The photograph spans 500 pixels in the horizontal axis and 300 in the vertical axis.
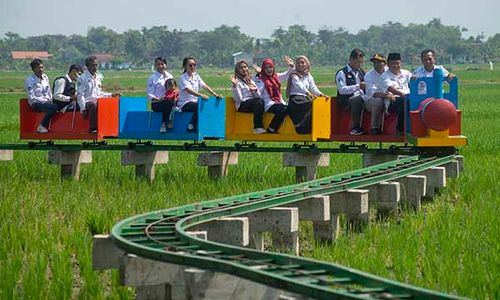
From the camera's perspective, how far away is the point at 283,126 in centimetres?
1917

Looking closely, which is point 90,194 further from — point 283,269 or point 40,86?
point 283,269

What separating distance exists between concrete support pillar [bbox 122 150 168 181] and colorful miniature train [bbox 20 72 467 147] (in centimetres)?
31

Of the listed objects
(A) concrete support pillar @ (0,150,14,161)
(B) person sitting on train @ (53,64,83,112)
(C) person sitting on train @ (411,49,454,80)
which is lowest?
(A) concrete support pillar @ (0,150,14,161)

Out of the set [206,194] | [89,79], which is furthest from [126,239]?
[89,79]

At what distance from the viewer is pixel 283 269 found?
27.2 feet

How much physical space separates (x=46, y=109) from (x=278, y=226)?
9.78 meters

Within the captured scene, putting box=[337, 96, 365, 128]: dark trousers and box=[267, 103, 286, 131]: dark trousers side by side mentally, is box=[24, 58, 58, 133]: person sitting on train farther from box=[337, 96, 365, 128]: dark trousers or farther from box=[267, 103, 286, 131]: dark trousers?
box=[337, 96, 365, 128]: dark trousers

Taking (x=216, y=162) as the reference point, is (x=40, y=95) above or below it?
above

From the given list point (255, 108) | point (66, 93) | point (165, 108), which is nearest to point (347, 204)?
point (255, 108)

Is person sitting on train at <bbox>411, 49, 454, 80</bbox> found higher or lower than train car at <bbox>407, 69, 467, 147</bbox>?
higher

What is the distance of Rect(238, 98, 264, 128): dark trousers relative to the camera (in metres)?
19.2

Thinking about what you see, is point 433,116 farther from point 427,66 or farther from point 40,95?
point 40,95

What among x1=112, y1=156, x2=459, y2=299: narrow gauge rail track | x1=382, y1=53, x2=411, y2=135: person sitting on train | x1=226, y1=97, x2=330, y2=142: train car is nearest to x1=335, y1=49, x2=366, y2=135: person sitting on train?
x1=226, y1=97, x2=330, y2=142: train car

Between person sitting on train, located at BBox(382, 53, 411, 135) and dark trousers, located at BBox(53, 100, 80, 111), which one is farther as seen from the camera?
dark trousers, located at BBox(53, 100, 80, 111)
